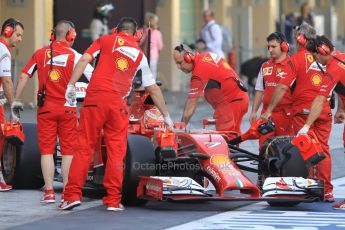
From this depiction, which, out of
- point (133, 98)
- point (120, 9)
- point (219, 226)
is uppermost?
point (120, 9)

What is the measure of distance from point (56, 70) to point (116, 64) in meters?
1.02

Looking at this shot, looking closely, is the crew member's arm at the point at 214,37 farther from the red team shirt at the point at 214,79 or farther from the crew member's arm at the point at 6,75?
the crew member's arm at the point at 6,75

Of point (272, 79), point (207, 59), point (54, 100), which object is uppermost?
point (207, 59)

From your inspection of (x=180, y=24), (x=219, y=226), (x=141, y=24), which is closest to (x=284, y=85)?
(x=219, y=226)

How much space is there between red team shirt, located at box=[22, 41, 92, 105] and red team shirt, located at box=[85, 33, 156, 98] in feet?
2.61

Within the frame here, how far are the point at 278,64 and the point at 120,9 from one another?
15.7 metres

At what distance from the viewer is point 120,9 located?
101 ft

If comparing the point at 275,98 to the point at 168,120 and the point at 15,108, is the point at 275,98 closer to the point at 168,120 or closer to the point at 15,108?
the point at 168,120

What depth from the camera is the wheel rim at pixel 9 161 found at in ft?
49.3

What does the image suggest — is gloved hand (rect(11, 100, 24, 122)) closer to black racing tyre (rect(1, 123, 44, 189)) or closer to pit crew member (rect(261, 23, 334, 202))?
black racing tyre (rect(1, 123, 44, 189))

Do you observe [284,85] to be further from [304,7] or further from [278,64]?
[304,7]

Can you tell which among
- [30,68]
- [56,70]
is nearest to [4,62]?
[30,68]

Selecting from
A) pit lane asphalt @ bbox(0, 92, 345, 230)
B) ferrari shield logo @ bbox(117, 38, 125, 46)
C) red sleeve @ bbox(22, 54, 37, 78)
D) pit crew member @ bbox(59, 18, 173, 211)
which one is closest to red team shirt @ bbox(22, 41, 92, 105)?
red sleeve @ bbox(22, 54, 37, 78)

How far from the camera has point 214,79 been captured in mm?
15672
